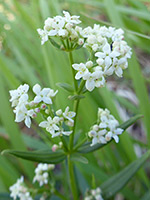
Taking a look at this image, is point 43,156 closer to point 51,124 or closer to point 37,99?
point 51,124

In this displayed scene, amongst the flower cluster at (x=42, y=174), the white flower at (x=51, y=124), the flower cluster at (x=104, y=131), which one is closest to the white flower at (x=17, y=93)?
the white flower at (x=51, y=124)

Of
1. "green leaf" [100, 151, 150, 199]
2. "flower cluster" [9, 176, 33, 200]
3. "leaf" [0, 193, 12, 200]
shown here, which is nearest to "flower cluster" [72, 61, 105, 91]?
"green leaf" [100, 151, 150, 199]

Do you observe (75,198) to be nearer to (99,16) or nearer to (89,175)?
(89,175)

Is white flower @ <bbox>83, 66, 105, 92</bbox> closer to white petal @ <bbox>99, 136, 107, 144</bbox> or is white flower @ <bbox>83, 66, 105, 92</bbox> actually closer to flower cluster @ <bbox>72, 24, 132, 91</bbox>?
flower cluster @ <bbox>72, 24, 132, 91</bbox>

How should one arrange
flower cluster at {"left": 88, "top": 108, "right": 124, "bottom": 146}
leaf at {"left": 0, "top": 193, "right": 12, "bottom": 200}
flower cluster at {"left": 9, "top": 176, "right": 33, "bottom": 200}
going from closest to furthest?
flower cluster at {"left": 88, "top": 108, "right": 124, "bottom": 146}, flower cluster at {"left": 9, "top": 176, "right": 33, "bottom": 200}, leaf at {"left": 0, "top": 193, "right": 12, "bottom": 200}

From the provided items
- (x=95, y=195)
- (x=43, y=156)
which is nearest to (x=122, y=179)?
(x=95, y=195)
